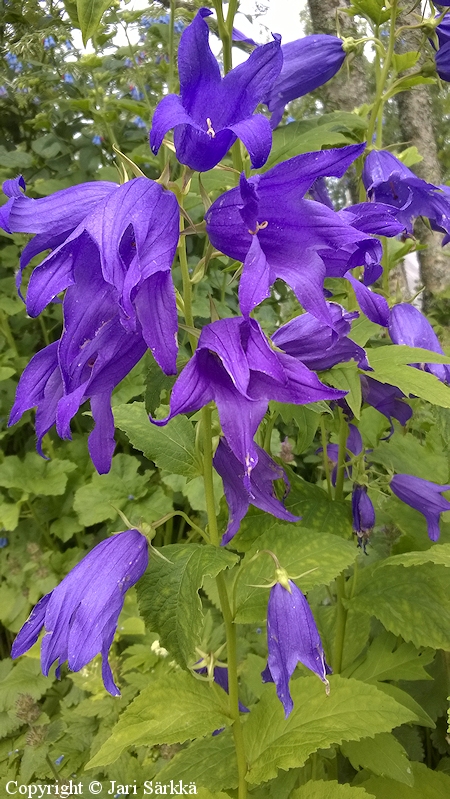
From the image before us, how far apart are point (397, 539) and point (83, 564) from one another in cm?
90

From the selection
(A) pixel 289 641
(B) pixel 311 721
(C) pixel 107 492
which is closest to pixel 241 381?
(A) pixel 289 641

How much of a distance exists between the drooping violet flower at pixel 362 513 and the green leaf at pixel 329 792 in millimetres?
413

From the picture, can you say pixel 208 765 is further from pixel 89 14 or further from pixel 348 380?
pixel 89 14

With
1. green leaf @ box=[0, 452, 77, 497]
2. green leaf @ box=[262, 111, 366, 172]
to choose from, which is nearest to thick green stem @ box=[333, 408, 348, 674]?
green leaf @ box=[262, 111, 366, 172]

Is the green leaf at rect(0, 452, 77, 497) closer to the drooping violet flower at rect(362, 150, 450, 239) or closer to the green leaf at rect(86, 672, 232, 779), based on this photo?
the green leaf at rect(86, 672, 232, 779)

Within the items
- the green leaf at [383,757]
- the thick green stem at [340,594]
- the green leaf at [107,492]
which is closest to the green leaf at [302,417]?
the thick green stem at [340,594]

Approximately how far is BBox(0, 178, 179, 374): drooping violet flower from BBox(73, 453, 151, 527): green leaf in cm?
147

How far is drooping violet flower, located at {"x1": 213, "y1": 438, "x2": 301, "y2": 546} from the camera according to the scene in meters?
0.71

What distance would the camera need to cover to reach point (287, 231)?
0.58 m

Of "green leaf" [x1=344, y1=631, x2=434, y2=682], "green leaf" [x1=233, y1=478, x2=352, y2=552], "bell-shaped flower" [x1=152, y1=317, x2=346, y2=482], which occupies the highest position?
"bell-shaped flower" [x1=152, y1=317, x2=346, y2=482]

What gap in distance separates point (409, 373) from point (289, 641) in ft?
1.36

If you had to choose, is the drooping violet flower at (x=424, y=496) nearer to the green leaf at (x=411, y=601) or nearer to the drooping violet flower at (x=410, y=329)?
the green leaf at (x=411, y=601)

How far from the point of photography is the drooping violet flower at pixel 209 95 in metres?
0.54

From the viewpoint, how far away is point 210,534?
2.76ft
